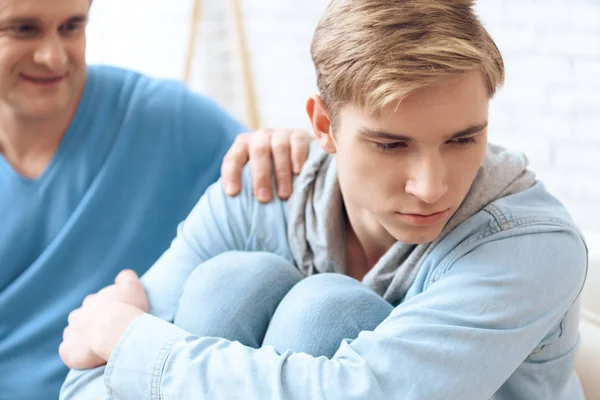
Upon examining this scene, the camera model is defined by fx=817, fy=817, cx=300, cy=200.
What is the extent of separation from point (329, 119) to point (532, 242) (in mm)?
330

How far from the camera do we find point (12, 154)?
1.59 metres

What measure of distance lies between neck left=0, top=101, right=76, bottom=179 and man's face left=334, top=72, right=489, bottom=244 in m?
0.73

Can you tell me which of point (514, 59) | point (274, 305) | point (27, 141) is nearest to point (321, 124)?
point (274, 305)

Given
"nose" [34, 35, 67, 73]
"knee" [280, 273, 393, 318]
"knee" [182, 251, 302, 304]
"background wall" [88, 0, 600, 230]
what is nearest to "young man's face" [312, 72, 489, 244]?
"knee" [280, 273, 393, 318]

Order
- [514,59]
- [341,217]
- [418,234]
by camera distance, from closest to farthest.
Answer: [418,234], [341,217], [514,59]

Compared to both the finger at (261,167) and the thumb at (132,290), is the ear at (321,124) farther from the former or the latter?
the thumb at (132,290)

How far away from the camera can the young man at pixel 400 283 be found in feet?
3.30

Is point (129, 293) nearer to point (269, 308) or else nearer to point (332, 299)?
point (269, 308)

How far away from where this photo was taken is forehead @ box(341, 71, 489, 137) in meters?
0.99

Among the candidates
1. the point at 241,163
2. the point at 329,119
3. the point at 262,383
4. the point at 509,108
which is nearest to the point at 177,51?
the point at 509,108

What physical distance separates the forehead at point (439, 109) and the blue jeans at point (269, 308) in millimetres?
268

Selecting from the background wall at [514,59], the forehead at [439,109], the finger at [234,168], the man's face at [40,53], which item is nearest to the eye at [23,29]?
the man's face at [40,53]

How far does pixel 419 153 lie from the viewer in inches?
40.3

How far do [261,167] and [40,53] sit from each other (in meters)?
0.45
